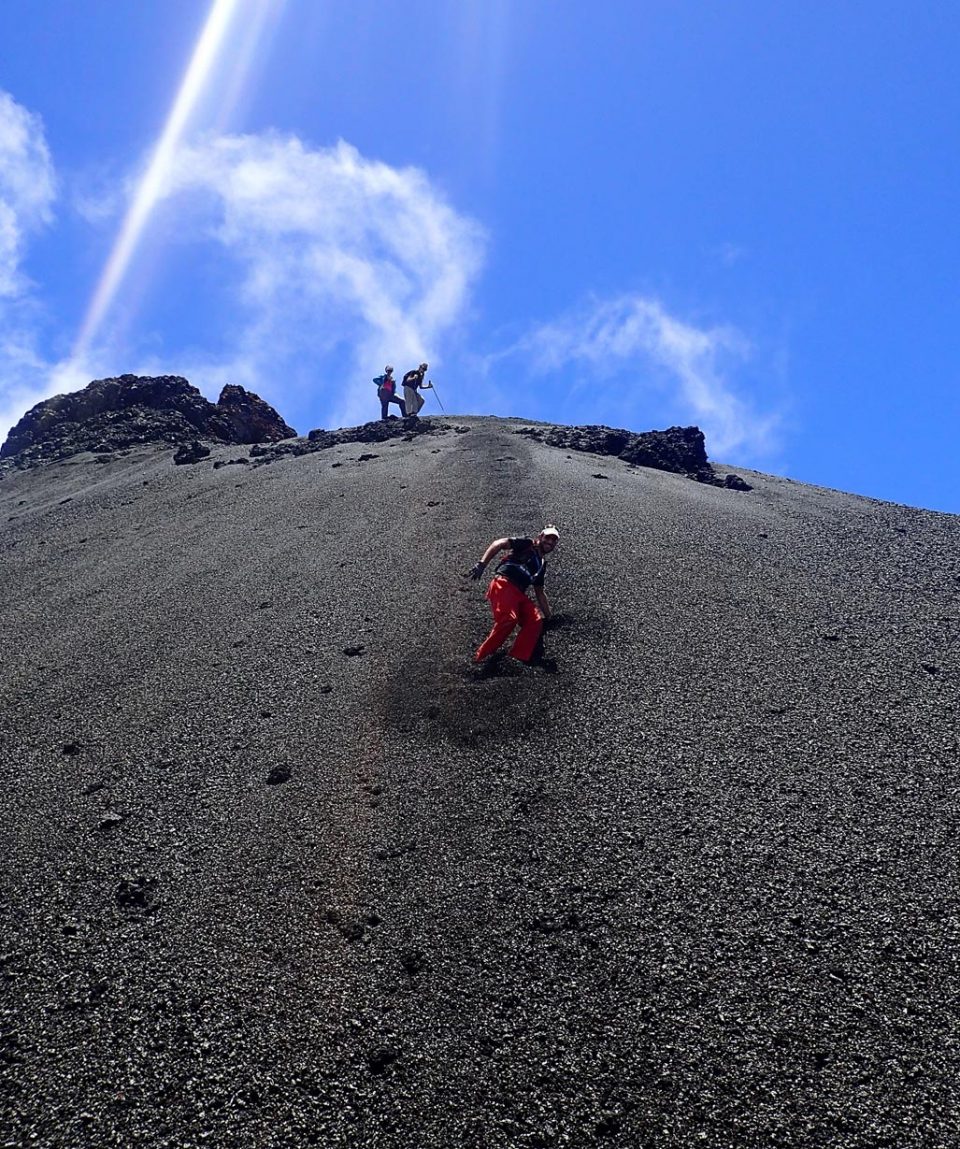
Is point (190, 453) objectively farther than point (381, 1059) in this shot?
Yes

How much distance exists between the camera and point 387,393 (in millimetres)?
29047

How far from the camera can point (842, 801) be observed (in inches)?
283

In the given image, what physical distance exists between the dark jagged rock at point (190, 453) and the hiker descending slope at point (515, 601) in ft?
59.2

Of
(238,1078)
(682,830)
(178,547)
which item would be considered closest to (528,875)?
(682,830)

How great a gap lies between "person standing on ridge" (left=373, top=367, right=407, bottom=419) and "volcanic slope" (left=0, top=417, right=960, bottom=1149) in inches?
663

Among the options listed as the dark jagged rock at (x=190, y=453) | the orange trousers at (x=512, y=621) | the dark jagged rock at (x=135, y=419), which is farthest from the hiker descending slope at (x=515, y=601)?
the dark jagged rock at (x=135, y=419)

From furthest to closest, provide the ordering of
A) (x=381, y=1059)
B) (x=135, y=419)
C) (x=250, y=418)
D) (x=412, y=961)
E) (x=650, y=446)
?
(x=250, y=418), (x=135, y=419), (x=650, y=446), (x=412, y=961), (x=381, y=1059)

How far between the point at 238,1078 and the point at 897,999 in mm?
4035

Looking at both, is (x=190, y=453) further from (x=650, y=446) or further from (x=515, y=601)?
(x=515, y=601)

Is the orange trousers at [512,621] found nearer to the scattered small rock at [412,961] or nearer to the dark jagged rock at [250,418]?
the scattered small rock at [412,961]

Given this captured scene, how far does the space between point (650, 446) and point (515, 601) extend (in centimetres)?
1462

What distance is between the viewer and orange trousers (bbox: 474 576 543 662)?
388 inches

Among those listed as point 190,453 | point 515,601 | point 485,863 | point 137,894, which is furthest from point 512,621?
point 190,453

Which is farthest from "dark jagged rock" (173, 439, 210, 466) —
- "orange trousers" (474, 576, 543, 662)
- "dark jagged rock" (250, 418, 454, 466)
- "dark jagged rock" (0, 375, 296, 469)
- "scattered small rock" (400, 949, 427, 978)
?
"scattered small rock" (400, 949, 427, 978)
